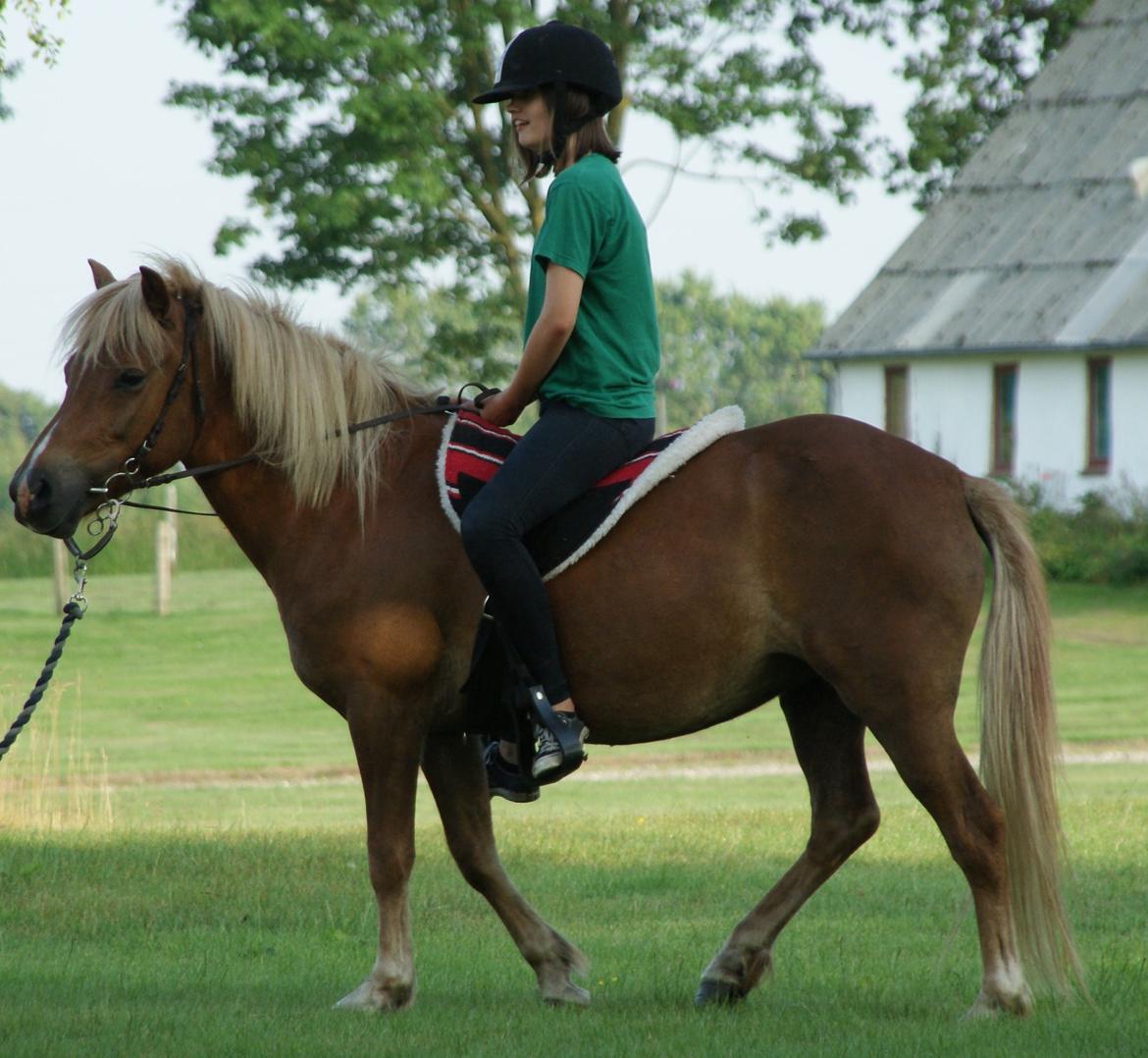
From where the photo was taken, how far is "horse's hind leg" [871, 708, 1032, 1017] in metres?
5.20

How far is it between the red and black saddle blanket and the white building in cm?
2533

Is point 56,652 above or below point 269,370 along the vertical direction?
below

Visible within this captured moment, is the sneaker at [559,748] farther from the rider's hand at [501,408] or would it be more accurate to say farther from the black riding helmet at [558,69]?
the black riding helmet at [558,69]

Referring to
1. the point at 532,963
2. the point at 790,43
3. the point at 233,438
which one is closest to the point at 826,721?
the point at 532,963

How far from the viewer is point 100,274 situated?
18.9 feet

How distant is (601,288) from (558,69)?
669 mm

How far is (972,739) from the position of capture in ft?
53.6

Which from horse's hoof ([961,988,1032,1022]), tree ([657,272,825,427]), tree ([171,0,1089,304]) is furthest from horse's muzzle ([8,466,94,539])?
tree ([657,272,825,427])

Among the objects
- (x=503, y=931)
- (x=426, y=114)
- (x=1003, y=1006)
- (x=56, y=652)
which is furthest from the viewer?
(x=426, y=114)

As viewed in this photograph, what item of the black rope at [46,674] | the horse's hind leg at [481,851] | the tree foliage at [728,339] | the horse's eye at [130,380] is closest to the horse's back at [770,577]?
the horse's hind leg at [481,851]

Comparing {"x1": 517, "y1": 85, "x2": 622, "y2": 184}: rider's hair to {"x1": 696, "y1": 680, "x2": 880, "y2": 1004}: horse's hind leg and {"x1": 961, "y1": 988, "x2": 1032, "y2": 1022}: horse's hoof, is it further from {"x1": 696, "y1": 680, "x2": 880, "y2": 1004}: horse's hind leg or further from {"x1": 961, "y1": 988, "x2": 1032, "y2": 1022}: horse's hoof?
{"x1": 961, "y1": 988, "x2": 1032, "y2": 1022}: horse's hoof

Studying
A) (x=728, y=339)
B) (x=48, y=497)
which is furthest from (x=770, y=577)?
(x=728, y=339)

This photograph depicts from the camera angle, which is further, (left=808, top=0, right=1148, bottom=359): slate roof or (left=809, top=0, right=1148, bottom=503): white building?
(left=808, top=0, right=1148, bottom=359): slate roof

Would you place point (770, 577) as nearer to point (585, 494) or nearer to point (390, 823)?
point (585, 494)
